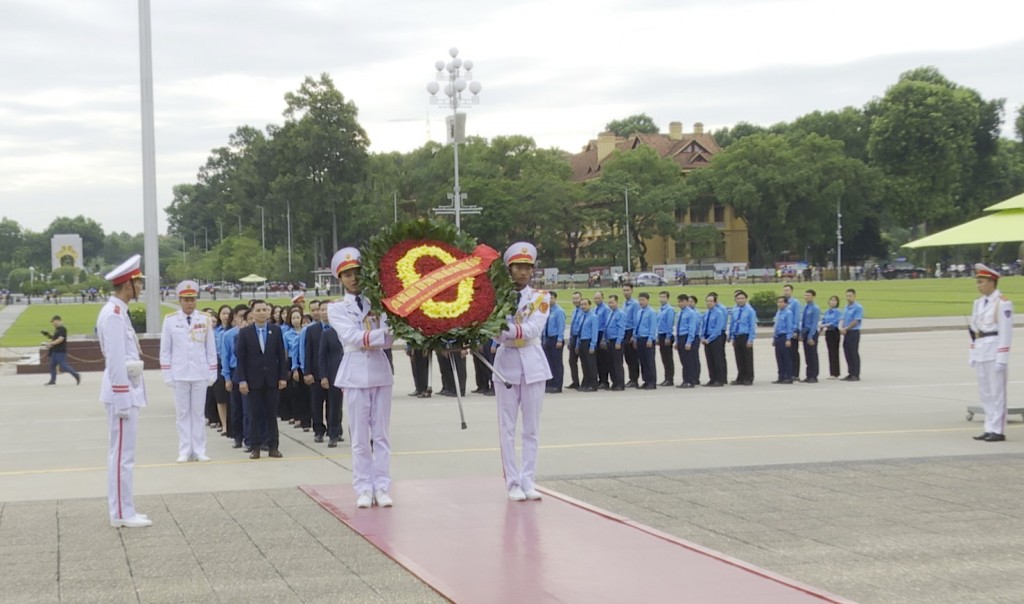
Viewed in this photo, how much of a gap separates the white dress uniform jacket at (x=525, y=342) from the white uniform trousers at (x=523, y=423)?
0.34 ft

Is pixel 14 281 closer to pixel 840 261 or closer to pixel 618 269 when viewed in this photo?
pixel 618 269

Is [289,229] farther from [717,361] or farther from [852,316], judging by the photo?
[852,316]

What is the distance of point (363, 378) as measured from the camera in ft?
28.1

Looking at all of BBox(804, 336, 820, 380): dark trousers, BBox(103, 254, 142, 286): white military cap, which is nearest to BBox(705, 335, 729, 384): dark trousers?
BBox(804, 336, 820, 380): dark trousers

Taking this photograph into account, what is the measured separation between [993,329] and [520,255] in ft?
21.8

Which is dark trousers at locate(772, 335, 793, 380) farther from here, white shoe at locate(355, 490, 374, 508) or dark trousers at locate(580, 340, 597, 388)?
white shoe at locate(355, 490, 374, 508)

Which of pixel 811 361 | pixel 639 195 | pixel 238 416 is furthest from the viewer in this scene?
pixel 639 195

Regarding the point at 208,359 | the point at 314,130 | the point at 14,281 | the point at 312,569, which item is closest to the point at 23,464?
the point at 208,359

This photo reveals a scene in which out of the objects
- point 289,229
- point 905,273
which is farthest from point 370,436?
point 905,273

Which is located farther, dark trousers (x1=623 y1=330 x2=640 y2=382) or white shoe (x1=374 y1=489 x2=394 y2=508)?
dark trousers (x1=623 y1=330 x2=640 y2=382)

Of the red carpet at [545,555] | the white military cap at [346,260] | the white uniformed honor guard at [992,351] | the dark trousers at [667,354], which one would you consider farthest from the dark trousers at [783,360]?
the white military cap at [346,260]

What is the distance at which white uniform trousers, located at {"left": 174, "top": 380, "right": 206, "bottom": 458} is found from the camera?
12.1 m

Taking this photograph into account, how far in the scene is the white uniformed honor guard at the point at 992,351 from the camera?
12297 mm

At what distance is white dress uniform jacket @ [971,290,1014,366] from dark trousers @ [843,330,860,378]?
7634mm
